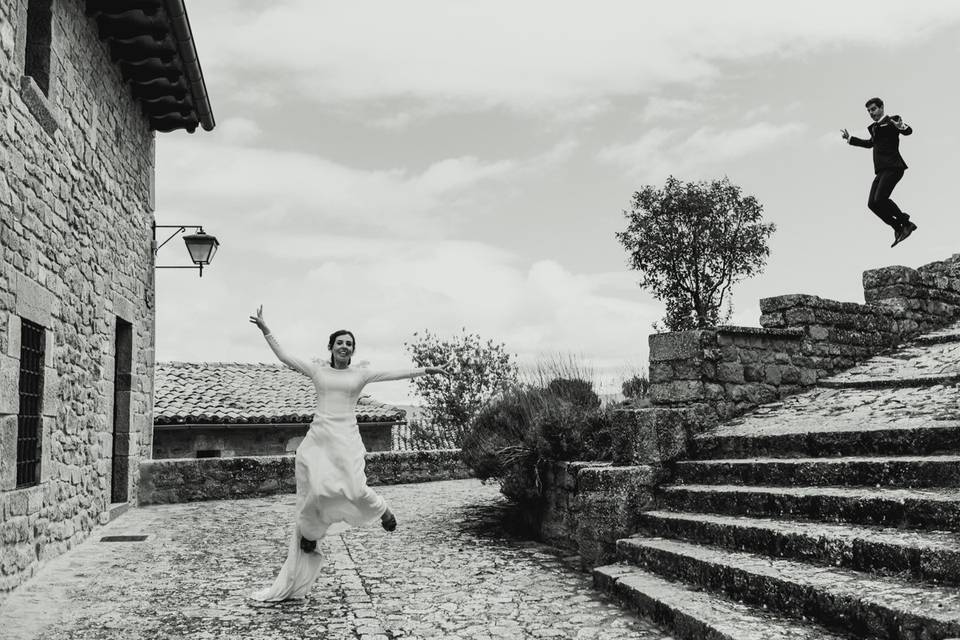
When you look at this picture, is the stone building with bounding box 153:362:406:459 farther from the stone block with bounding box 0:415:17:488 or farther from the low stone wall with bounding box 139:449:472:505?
the stone block with bounding box 0:415:17:488

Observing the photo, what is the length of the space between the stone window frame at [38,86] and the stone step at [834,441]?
19.8 ft

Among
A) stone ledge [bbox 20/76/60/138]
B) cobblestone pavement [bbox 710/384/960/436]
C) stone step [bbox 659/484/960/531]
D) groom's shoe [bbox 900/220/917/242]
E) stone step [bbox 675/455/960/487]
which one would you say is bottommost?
stone step [bbox 659/484/960/531]

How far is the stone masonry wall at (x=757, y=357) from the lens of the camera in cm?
699

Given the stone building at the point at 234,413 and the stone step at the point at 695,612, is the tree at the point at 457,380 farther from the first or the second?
the stone step at the point at 695,612

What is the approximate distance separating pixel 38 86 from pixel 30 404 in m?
2.63

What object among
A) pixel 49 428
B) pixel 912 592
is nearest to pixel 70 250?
pixel 49 428

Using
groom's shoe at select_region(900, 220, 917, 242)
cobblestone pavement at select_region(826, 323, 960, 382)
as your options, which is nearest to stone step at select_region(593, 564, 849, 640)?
cobblestone pavement at select_region(826, 323, 960, 382)

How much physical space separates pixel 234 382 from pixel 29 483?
42.6ft

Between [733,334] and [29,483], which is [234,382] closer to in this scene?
[29,483]

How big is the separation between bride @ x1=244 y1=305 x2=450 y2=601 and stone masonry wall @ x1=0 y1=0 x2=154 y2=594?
2.07 metres

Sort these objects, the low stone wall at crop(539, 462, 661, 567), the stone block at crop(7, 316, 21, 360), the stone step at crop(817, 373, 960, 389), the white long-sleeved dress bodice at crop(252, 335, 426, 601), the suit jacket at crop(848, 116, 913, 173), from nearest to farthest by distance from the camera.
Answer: the white long-sleeved dress bodice at crop(252, 335, 426, 601) < the stone block at crop(7, 316, 21, 360) < the low stone wall at crop(539, 462, 661, 567) < the stone step at crop(817, 373, 960, 389) < the suit jacket at crop(848, 116, 913, 173)

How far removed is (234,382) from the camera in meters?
19.7

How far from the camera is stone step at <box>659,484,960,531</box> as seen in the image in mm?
4617

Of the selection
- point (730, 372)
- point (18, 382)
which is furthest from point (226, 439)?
point (730, 372)
